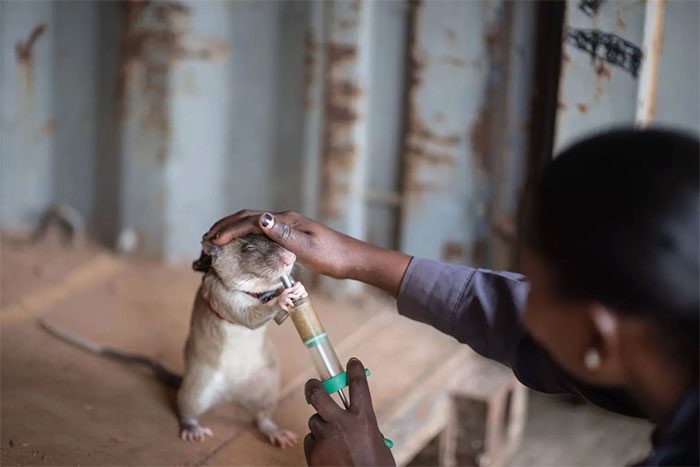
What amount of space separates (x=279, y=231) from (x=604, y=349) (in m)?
1.23

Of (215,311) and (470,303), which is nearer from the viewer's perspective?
(470,303)

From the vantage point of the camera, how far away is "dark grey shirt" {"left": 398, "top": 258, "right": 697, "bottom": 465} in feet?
8.62

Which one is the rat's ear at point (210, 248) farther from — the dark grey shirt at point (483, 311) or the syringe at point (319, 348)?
the dark grey shirt at point (483, 311)

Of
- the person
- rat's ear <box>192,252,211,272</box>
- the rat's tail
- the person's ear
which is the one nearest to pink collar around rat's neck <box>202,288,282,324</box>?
rat's ear <box>192,252,211,272</box>

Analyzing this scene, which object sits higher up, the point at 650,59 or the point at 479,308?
the point at 650,59

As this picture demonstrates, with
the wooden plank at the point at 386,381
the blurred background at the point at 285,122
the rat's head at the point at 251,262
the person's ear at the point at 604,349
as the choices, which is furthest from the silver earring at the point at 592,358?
the blurred background at the point at 285,122

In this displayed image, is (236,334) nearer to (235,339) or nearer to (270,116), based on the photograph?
(235,339)

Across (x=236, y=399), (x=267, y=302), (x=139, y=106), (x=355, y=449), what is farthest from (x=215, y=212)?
(x=355, y=449)

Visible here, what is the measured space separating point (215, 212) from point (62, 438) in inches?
93.0

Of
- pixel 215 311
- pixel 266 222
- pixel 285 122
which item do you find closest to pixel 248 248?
pixel 266 222

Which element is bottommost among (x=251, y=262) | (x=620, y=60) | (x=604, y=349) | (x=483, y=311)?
(x=483, y=311)

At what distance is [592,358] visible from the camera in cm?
186

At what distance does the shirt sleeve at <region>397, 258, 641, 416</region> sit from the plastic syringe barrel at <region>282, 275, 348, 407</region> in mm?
342

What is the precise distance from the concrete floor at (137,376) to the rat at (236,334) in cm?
11
